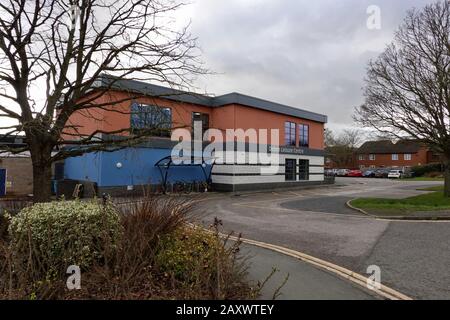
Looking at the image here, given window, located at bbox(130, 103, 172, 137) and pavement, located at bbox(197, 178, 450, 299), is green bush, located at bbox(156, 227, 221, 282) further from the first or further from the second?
window, located at bbox(130, 103, 172, 137)

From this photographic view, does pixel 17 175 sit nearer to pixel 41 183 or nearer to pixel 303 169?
pixel 41 183

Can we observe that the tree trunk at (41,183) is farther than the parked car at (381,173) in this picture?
No

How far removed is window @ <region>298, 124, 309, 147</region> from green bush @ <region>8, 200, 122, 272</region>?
30.2m

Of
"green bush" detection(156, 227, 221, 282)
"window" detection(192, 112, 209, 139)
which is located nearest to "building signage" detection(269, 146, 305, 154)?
"window" detection(192, 112, 209, 139)

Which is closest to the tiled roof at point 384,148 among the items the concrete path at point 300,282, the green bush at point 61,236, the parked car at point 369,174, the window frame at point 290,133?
the parked car at point 369,174

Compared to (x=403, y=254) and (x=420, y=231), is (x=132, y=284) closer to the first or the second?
(x=403, y=254)

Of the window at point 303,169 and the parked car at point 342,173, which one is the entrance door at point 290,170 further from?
the parked car at point 342,173

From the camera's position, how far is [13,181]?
24312mm

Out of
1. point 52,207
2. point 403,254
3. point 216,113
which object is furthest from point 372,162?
point 52,207

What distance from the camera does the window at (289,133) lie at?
32.1 meters

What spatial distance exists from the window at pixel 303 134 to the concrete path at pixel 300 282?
27.4 meters

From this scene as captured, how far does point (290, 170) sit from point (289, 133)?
340 centimetres

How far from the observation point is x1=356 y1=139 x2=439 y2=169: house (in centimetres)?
7125

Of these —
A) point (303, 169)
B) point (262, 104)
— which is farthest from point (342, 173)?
point (262, 104)
